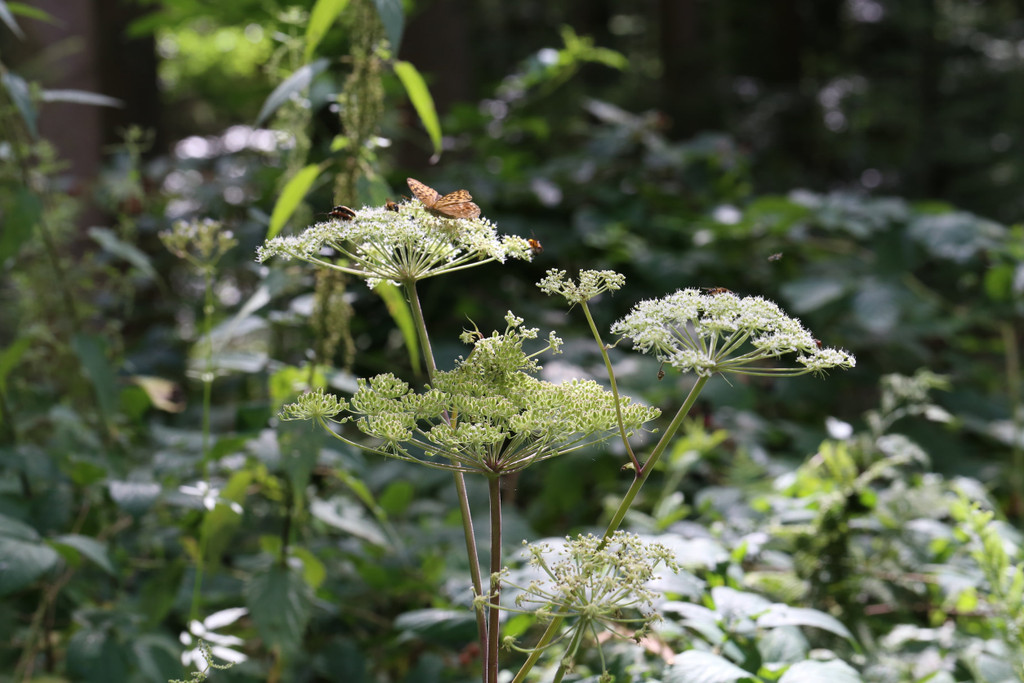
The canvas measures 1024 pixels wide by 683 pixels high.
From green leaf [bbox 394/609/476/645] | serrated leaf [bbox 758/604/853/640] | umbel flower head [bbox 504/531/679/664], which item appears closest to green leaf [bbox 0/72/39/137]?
green leaf [bbox 394/609/476/645]

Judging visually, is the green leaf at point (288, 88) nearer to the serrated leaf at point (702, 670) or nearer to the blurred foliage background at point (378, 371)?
the blurred foliage background at point (378, 371)

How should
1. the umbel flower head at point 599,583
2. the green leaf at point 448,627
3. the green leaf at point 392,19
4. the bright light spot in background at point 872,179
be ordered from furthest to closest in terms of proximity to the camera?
the bright light spot in background at point 872,179 → the green leaf at point 448,627 → the green leaf at point 392,19 → the umbel flower head at point 599,583

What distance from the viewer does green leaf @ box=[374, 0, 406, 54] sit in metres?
1.11

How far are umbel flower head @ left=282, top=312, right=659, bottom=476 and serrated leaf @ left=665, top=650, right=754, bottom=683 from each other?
37 centimetres

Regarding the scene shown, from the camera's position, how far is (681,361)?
770 mm

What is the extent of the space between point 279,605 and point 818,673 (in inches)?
35.1

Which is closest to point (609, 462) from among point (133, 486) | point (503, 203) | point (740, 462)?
point (740, 462)

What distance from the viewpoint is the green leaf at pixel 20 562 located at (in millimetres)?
1184

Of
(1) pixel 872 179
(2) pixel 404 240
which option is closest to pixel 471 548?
(2) pixel 404 240

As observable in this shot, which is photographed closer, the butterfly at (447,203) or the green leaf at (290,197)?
the butterfly at (447,203)

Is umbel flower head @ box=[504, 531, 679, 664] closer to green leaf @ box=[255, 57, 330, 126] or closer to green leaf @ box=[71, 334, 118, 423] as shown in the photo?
green leaf @ box=[255, 57, 330, 126]

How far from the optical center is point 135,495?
1.45 metres

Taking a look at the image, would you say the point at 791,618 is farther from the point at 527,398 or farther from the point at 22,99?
the point at 22,99

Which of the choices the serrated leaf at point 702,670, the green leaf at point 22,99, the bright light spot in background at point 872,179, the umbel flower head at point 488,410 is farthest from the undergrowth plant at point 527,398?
the bright light spot in background at point 872,179
